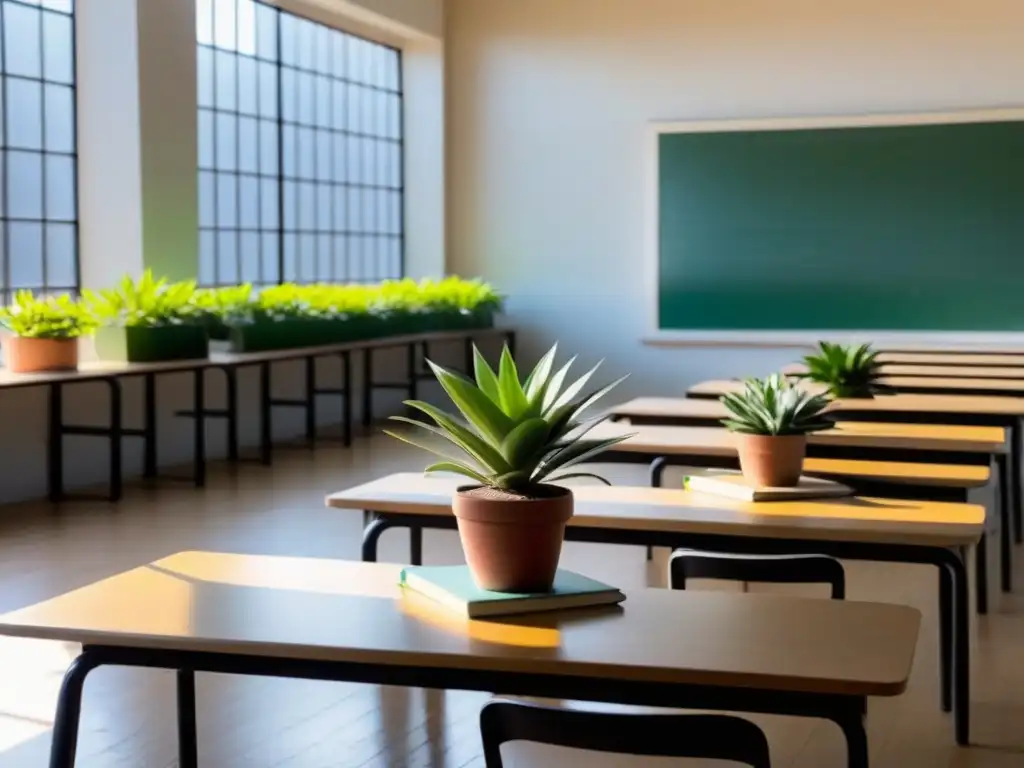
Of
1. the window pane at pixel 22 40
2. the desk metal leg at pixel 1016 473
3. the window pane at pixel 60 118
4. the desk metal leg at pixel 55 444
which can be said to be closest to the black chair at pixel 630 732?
the desk metal leg at pixel 1016 473

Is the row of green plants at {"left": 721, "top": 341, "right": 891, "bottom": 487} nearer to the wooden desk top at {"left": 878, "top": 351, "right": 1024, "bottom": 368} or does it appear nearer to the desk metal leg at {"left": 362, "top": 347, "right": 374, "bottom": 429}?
the wooden desk top at {"left": 878, "top": 351, "right": 1024, "bottom": 368}

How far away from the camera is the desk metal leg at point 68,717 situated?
87.5 inches

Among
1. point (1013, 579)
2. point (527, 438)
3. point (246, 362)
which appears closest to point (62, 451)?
point (246, 362)

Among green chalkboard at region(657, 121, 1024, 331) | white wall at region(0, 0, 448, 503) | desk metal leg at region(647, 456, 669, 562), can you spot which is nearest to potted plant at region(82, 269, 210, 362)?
white wall at region(0, 0, 448, 503)

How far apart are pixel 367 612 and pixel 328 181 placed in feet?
30.4

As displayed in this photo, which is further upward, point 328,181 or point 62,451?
point 328,181

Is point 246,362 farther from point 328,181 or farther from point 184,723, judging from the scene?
point 184,723

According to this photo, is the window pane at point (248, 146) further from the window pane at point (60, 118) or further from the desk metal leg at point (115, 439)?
the desk metal leg at point (115, 439)

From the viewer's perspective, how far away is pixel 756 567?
3.01 metres

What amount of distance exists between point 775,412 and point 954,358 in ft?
15.6

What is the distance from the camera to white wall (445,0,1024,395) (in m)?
10.8

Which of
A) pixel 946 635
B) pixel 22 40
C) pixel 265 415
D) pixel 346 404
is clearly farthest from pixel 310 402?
pixel 946 635

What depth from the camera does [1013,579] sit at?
17.8 feet

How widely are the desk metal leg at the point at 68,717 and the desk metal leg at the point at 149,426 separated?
537 centimetres
